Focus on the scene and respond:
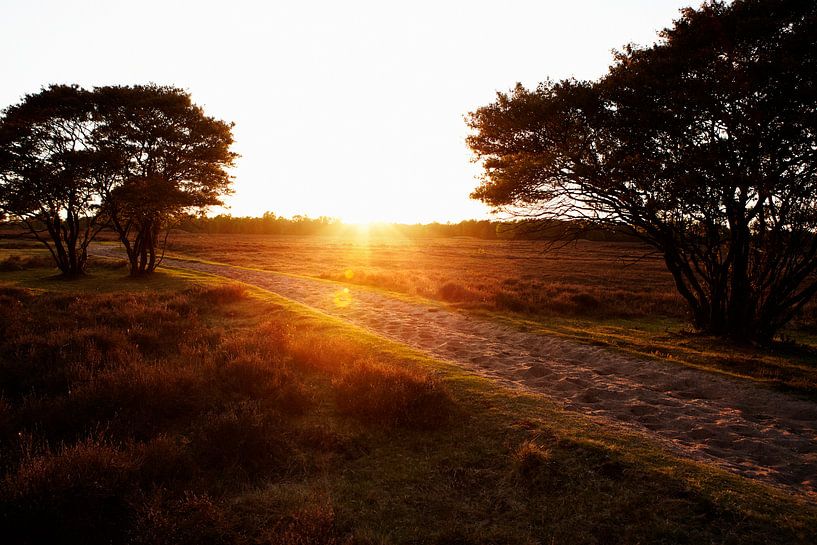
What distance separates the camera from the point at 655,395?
863cm

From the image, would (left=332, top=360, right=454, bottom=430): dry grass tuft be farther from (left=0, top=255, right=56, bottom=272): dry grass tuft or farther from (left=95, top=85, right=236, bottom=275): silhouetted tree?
(left=0, top=255, right=56, bottom=272): dry grass tuft

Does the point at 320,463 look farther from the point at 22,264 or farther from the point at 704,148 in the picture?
the point at 22,264

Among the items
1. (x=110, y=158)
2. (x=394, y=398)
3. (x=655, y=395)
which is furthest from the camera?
(x=110, y=158)

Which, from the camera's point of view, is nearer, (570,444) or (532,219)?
(570,444)

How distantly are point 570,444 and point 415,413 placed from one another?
246cm

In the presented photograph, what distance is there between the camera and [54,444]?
19.6ft

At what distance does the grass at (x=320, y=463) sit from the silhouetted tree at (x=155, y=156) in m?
17.6

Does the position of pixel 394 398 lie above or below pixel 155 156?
below

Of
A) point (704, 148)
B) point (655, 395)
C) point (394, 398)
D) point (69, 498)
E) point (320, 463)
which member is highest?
point (704, 148)

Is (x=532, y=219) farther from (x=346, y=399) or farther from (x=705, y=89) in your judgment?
(x=346, y=399)

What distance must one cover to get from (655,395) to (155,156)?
96.1ft

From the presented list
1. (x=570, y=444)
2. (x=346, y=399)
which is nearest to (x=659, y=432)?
(x=570, y=444)

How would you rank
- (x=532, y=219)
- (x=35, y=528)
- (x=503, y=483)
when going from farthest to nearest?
(x=532, y=219) < (x=503, y=483) < (x=35, y=528)

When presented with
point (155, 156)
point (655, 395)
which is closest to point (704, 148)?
point (655, 395)
